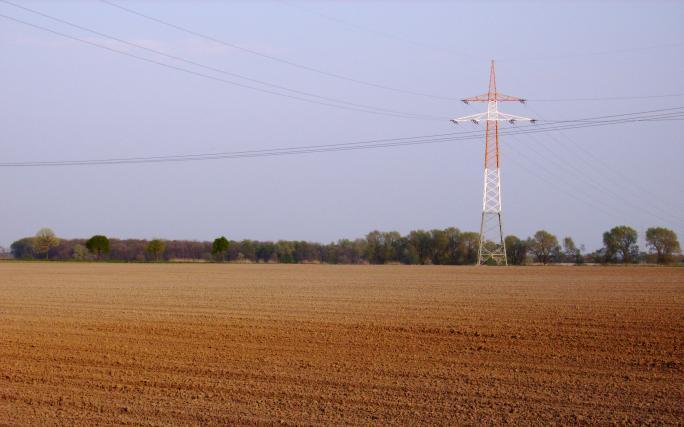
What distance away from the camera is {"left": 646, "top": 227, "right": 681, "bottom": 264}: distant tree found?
298ft

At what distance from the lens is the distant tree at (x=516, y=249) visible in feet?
325

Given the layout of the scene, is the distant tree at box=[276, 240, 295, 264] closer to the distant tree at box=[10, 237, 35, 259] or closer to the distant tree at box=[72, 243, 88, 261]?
the distant tree at box=[72, 243, 88, 261]

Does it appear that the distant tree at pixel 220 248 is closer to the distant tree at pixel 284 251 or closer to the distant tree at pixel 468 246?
the distant tree at pixel 284 251

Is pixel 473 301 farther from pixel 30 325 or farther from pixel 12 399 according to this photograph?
pixel 12 399

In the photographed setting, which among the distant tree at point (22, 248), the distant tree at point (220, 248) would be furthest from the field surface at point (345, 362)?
the distant tree at point (22, 248)

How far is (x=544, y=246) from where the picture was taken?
10188 cm

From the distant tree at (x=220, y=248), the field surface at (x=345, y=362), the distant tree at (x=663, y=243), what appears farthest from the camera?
the distant tree at (x=220, y=248)

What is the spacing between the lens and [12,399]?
1205cm

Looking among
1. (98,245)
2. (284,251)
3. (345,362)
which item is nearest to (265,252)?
(284,251)

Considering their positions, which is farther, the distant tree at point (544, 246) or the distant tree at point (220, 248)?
the distant tree at point (220, 248)

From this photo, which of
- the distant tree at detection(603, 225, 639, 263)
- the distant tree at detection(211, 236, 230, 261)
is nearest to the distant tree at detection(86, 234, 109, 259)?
the distant tree at detection(211, 236, 230, 261)

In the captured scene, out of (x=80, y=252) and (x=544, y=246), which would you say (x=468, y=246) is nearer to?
(x=544, y=246)

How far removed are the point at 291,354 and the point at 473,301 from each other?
574 inches

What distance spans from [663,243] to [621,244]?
474cm
